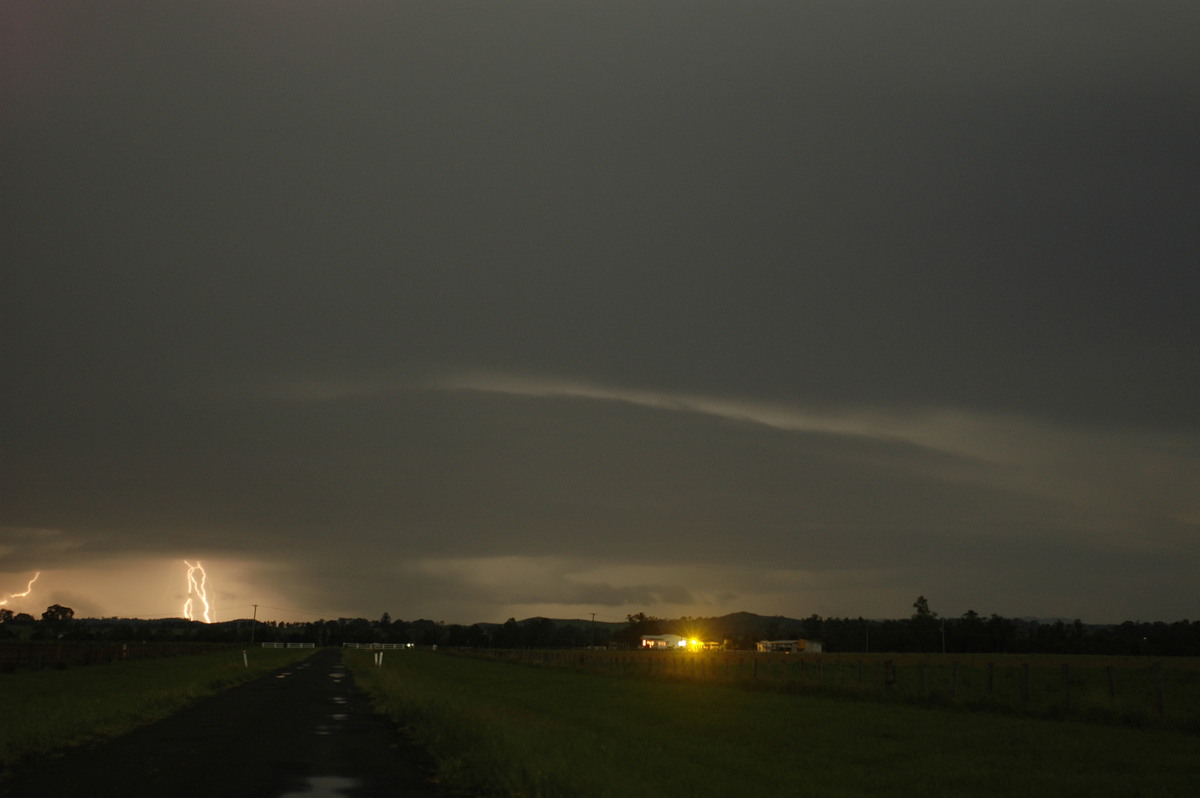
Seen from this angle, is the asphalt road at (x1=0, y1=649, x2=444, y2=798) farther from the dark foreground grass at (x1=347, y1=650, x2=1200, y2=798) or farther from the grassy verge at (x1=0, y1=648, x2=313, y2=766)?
the dark foreground grass at (x1=347, y1=650, x2=1200, y2=798)

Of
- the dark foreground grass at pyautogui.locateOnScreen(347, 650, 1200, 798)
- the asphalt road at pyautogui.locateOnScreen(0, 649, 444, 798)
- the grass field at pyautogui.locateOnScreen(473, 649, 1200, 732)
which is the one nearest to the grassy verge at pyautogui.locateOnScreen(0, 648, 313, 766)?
the asphalt road at pyautogui.locateOnScreen(0, 649, 444, 798)

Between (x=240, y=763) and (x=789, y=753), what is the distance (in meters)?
11.3

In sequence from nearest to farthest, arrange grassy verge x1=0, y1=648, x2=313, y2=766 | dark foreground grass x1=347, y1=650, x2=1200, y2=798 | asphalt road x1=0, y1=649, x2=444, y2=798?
asphalt road x1=0, y1=649, x2=444, y2=798 → dark foreground grass x1=347, y1=650, x2=1200, y2=798 → grassy verge x1=0, y1=648, x2=313, y2=766

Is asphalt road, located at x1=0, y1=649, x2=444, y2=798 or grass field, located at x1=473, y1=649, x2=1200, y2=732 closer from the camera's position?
asphalt road, located at x1=0, y1=649, x2=444, y2=798

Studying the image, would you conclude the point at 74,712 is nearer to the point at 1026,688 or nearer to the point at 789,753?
the point at 789,753

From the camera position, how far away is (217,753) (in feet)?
64.0

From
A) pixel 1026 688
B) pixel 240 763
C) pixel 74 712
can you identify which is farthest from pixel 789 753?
pixel 74 712

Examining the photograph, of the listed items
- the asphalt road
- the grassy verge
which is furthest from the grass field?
the grassy verge

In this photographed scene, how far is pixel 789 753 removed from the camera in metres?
21.5

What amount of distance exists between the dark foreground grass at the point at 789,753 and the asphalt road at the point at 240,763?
105 cm

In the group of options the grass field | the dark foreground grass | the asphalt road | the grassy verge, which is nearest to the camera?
the asphalt road

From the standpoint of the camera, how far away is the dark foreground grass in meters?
15.6

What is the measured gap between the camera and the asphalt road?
15.0 m

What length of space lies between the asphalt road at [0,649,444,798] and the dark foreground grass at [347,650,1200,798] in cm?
105
